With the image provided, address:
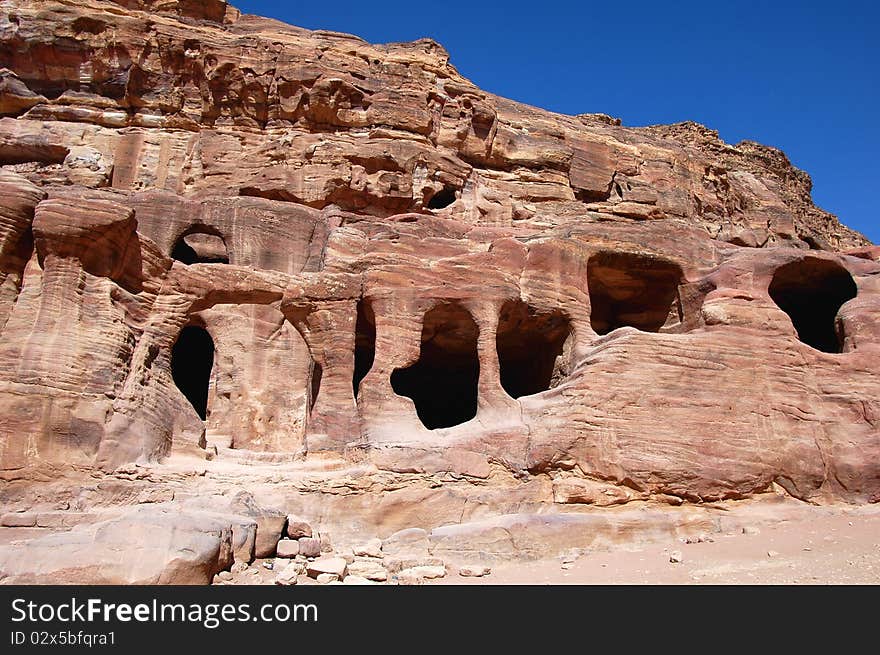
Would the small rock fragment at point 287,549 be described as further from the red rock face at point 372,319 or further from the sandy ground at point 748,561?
the red rock face at point 372,319

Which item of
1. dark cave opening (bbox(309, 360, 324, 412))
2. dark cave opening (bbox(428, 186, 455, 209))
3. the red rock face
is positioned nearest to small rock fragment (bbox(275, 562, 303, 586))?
the red rock face

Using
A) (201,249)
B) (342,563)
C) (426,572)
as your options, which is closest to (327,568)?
(342,563)

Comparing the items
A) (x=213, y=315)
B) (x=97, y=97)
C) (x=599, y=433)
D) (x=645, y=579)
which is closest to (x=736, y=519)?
(x=599, y=433)

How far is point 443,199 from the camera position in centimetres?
2923

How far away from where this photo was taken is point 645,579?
9.77m

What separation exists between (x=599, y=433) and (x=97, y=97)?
23.9 meters

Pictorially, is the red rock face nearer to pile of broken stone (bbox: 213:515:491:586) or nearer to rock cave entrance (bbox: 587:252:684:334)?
rock cave entrance (bbox: 587:252:684:334)

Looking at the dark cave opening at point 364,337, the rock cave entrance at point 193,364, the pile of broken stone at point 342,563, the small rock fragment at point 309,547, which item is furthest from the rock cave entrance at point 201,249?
the small rock fragment at point 309,547

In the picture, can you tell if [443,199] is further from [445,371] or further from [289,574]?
[289,574]

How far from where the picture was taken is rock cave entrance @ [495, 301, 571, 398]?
15805mm

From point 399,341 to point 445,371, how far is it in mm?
4458

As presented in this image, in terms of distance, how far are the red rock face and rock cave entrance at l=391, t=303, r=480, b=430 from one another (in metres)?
0.07

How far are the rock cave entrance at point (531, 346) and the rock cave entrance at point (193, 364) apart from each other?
31.2 feet

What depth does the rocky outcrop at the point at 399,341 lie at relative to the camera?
498 inches
